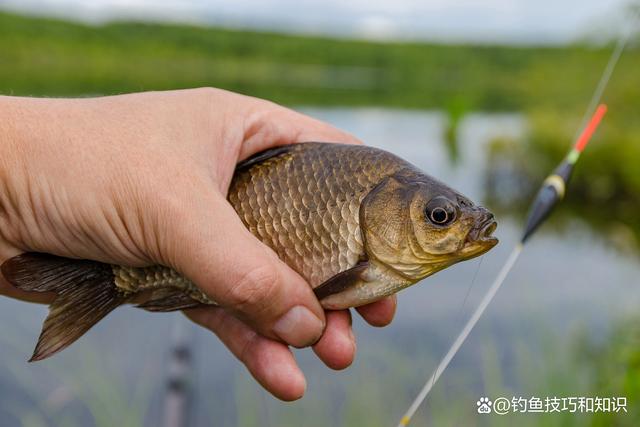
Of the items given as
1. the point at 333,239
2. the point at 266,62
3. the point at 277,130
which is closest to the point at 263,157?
the point at 277,130

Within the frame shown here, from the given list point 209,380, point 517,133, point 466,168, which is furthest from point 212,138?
point 517,133

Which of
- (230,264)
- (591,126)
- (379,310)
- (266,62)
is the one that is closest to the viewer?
(230,264)

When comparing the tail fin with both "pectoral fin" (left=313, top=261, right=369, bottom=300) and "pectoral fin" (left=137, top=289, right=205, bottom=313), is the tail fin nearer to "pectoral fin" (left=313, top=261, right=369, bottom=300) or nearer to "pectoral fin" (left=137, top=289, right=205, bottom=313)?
"pectoral fin" (left=137, top=289, right=205, bottom=313)

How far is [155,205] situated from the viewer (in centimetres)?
193

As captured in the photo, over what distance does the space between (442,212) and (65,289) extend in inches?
51.8

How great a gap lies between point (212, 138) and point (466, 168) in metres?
13.6

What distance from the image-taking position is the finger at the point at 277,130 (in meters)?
2.50

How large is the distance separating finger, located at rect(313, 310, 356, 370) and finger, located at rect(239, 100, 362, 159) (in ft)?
2.37

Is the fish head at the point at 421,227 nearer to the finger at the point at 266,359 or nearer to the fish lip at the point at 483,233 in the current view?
the fish lip at the point at 483,233

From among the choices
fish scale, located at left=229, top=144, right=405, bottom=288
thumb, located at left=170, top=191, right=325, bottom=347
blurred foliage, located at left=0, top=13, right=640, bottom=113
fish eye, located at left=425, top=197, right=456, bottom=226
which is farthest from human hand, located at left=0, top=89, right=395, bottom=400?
blurred foliage, located at left=0, top=13, right=640, bottom=113

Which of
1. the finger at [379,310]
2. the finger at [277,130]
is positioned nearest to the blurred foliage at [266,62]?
the finger at [277,130]

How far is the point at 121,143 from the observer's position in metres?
2.01

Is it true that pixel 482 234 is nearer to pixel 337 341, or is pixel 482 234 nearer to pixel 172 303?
pixel 337 341

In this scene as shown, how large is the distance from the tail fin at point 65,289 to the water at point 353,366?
8.40ft
